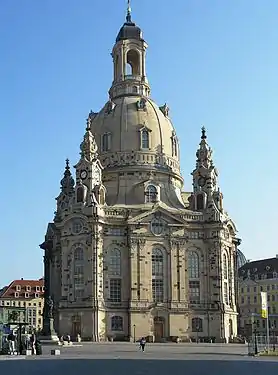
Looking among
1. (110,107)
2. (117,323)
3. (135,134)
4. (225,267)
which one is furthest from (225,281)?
(110,107)

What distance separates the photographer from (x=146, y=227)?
104625 millimetres

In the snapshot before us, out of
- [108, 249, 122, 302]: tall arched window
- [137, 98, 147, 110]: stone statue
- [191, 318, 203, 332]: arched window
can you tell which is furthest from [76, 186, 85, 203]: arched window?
[191, 318, 203, 332]: arched window

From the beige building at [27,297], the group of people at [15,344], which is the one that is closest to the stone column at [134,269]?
the group of people at [15,344]

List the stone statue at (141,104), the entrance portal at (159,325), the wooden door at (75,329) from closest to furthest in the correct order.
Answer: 1. the wooden door at (75,329)
2. the entrance portal at (159,325)
3. the stone statue at (141,104)

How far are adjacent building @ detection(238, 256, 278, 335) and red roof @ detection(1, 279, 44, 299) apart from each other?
4502cm

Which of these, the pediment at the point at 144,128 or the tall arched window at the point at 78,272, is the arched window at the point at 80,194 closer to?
the tall arched window at the point at 78,272

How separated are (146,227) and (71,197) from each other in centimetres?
1317

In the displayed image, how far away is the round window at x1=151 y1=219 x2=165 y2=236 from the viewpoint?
345ft

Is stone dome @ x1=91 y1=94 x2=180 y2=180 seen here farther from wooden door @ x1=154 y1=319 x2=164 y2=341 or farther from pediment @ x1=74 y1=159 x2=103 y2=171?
wooden door @ x1=154 y1=319 x2=164 y2=341

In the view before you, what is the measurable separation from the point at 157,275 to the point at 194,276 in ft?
18.7

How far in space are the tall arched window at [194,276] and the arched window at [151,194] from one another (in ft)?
32.6

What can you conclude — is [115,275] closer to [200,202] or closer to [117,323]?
[117,323]

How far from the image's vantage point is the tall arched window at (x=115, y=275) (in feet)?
339

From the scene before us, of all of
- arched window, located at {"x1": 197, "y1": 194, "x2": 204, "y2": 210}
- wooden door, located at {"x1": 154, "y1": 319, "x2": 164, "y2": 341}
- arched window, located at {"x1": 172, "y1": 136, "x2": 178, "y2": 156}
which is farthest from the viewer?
arched window, located at {"x1": 172, "y1": 136, "x2": 178, "y2": 156}
